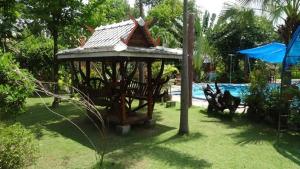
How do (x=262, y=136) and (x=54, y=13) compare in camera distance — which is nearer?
(x=262, y=136)

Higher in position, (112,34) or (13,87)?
(112,34)

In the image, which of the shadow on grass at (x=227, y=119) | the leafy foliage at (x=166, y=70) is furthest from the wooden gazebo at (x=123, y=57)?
the leafy foliage at (x=166, y=70)

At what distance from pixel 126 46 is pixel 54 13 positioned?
21.6 ft

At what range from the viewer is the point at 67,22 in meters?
14.9

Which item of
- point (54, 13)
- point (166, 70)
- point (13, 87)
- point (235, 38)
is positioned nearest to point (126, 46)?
point (13, 87)

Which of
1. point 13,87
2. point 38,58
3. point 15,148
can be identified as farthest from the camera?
point 38,58

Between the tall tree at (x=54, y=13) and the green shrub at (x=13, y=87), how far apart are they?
9.46 metres

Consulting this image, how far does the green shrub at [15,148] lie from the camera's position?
17.9 feet

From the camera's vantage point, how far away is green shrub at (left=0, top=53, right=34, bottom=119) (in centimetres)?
453

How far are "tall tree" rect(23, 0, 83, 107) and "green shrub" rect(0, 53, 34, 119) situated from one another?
31.0ft

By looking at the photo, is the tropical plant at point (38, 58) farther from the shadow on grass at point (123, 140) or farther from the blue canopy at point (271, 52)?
the blue canopy at point (271, 52)

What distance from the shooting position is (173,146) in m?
8.39

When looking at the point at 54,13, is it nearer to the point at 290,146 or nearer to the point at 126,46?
the point at 126,46

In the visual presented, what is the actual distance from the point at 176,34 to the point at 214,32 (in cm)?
376
